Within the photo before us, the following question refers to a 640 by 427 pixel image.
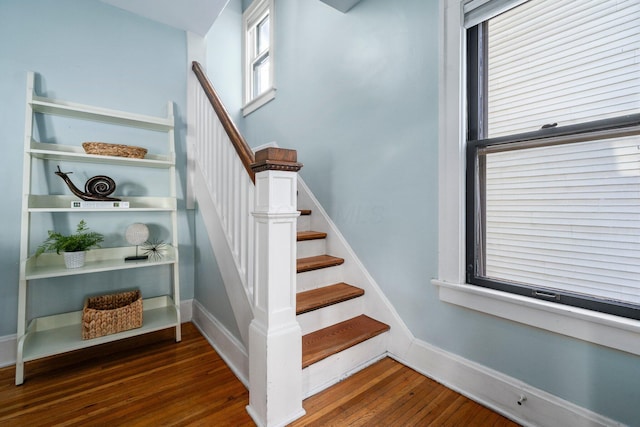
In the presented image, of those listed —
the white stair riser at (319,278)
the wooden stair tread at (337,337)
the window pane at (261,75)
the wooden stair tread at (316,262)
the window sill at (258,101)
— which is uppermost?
the window pane at (261,75)

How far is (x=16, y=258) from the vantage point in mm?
1812

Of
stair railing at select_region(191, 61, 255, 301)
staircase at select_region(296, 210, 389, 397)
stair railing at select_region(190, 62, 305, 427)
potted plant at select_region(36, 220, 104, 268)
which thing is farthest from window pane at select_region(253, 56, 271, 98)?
potted plant at select_region(36, 220, 104, 268)

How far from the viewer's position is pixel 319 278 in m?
1.96

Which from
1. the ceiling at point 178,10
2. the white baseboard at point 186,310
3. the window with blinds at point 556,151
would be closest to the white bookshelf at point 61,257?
the white baseboard at point 186,310

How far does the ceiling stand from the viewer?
209 cm

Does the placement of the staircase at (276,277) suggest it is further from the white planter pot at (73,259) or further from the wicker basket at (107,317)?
the white planter pot at (73,259)

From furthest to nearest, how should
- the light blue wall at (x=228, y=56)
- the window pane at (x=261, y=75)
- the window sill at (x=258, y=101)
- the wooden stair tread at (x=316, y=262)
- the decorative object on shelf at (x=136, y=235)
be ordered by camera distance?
the window pane at (x=261, y=75)
the light blue wall at (x=228, y=56)
the window sill at (x=258, y=101)
the decorative object on shelf at (x=136, y=235)
the wooden stair tread at (x=316, y=262)

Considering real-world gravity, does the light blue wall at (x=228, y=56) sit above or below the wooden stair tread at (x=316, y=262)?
above

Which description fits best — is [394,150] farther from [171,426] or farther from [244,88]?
[244,88]

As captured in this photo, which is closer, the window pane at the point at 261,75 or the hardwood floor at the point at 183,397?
the hardwood floor at the point at 183,397

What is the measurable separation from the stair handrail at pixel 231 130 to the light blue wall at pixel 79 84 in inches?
17.5

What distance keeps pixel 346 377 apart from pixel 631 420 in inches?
45.0

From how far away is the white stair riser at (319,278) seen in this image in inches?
73.8

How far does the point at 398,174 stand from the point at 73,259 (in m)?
2.10
